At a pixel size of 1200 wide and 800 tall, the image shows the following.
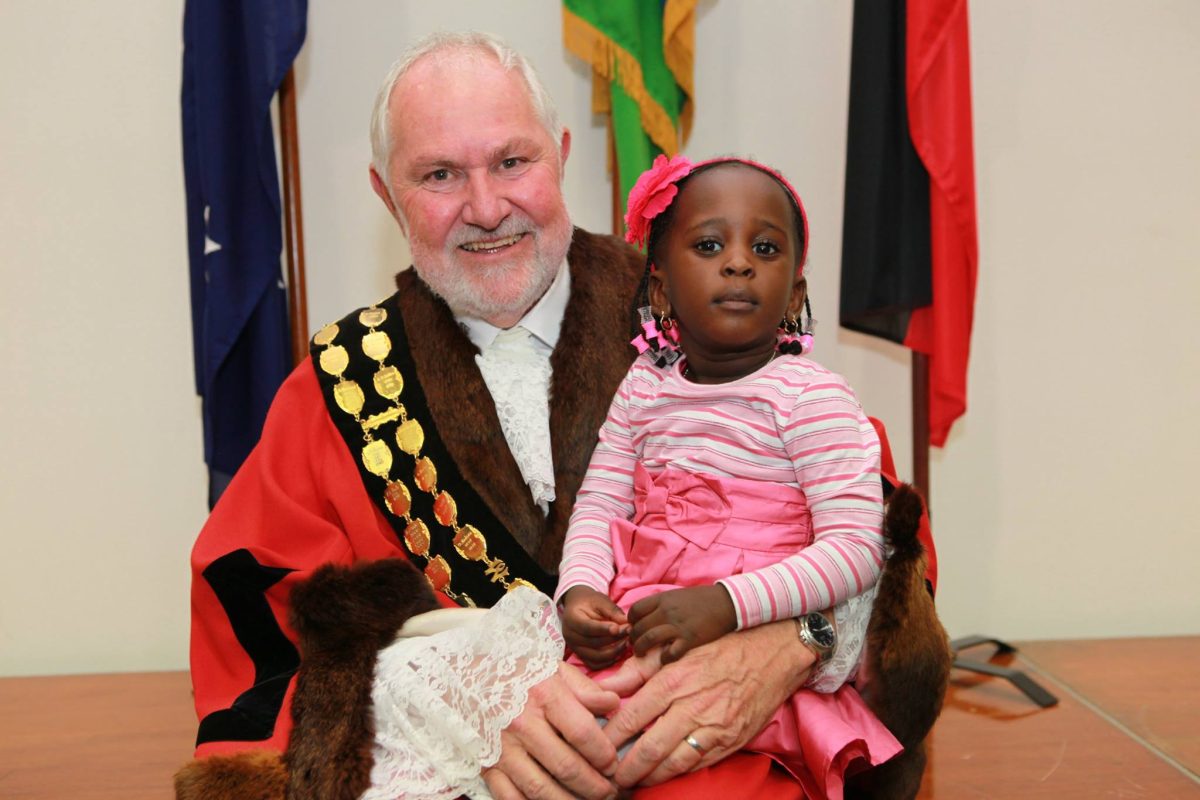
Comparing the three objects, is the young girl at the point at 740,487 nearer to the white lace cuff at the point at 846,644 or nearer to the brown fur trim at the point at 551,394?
the white lace cuff at the point at 846,644

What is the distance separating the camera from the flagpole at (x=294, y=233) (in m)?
3.33

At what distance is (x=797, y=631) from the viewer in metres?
1.78

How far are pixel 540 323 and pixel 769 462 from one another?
70 centimetres

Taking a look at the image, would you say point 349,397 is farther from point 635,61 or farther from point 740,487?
point 635,61

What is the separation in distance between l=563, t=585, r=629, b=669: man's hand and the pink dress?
64 millimetres

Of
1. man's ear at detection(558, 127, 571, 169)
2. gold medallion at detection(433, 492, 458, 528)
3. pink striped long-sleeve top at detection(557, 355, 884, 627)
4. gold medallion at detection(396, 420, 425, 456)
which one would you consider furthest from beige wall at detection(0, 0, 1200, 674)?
pink striped long-sleeve top at detection(557, 355, 884, 627)

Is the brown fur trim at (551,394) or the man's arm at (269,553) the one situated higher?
the brown fur trim at (551,394)

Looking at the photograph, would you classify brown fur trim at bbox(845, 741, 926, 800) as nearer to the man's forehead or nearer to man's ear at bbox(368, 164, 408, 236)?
the man's forehead

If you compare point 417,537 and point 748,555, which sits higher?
point 748,555

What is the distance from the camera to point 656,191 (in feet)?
6.16

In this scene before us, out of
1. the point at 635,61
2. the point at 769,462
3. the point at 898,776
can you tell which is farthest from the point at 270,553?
the point at 635,61

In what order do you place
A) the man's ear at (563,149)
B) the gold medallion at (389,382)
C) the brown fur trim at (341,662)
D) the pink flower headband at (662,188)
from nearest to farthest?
1. the brown fur trim at (341,662)
2. the pink flower headband at (662,188)
3. the gold medallion at (389,382)
4. the man's ear at (563,149)

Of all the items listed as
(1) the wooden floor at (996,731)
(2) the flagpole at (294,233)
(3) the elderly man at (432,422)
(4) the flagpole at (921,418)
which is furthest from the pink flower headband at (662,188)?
(2) the flagpole at (294,233)

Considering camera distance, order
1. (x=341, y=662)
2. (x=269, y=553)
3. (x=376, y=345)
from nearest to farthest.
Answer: (x=341, y=662)
(x=269, y=553)
(x=376, y=345)
